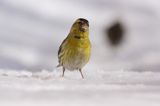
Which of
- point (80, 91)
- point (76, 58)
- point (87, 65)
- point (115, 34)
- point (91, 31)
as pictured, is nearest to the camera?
point (80, 91)

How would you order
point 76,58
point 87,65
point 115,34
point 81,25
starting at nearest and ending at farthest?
point 81,25, point 76,58, point 87,65, point 115,34

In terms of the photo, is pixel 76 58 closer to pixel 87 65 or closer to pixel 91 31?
pixel 87 65

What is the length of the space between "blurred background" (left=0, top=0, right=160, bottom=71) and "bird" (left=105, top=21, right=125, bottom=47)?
36mm

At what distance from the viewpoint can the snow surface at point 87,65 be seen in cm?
520

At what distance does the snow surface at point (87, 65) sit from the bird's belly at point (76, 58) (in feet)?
0.27

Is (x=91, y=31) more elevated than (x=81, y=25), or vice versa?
(x=91, y=31)

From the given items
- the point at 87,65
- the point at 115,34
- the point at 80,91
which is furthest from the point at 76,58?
the point at 115,34

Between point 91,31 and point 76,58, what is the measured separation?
29.2 feet

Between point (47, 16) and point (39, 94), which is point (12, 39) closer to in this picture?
point (47, 16)

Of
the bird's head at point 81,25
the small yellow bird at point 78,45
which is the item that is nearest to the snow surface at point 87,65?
the small yellow bird at point 78,45

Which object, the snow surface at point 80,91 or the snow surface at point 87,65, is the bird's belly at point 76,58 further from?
the snow surface at point 80,91

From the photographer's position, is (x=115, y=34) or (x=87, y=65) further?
(x=115, y=34)

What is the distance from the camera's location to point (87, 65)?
12.1 m

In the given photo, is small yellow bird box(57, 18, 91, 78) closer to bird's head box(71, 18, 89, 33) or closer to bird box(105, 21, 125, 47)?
bird's head box(71, 18, 89, 33)
